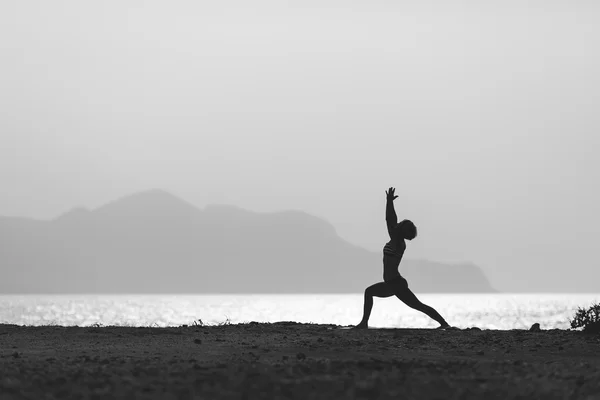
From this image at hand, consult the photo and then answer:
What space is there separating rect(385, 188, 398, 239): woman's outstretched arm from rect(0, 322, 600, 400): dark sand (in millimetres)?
3113

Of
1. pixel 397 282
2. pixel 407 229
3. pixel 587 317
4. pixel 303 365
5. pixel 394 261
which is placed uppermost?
pixel 407 229

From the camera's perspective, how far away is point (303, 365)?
486 inches

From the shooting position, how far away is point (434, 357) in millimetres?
14031

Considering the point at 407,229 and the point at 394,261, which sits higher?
the point at 407,229

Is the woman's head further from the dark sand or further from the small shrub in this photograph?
the small shrub

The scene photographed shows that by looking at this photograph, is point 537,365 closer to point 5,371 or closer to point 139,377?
point 139,377

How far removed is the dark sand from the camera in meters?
10.8

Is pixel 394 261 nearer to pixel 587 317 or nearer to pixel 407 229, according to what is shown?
pixel 407 229

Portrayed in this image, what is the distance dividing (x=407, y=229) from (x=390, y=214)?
0.50 metres

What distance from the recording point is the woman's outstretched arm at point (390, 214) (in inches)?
807

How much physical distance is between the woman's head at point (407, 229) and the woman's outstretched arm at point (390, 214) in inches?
4.6

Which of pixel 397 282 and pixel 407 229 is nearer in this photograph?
pixel 397 282

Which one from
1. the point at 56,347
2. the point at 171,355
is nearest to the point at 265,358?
the point at 171,355

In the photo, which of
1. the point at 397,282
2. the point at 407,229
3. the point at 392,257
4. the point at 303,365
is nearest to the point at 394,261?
the point at 392,257
